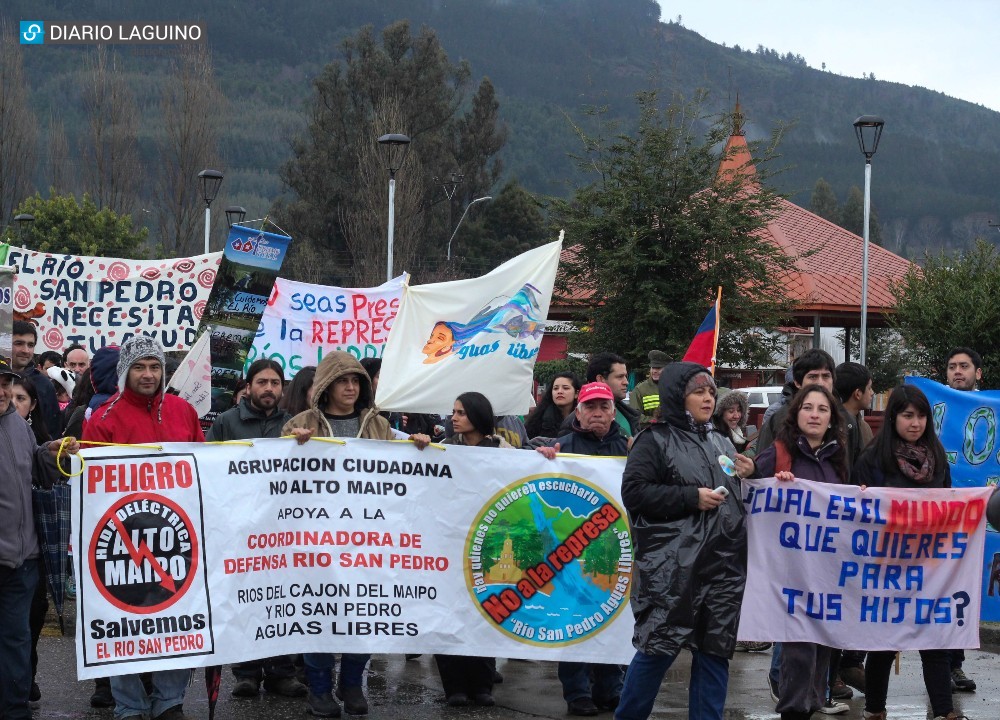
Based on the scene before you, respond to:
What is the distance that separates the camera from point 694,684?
18.7 ft

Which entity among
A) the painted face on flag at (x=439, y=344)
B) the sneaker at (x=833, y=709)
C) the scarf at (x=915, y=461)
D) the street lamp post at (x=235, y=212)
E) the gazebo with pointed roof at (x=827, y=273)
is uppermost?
the street lamp post at (x=235, y=212)

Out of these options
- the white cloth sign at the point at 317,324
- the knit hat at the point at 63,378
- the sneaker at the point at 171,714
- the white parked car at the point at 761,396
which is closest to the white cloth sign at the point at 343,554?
the sneaker at the point at 171,714

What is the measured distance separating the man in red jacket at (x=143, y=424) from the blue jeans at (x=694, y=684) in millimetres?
2217

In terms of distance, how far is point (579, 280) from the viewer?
19953mm

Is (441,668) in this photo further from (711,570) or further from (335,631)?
(711,570)

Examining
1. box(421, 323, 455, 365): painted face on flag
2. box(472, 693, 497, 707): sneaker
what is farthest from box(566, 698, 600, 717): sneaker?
box(421, 323, 455, 365): painted face on flag

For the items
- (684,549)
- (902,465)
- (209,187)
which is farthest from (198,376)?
(209,187)

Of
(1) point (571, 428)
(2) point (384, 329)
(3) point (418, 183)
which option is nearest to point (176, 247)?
(3) point (418, 183)

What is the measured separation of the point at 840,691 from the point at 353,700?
9.18 feet

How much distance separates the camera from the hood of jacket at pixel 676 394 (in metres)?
5.72

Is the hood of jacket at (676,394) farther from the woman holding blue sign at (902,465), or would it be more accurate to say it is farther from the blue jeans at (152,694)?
the blue jeans at (152,694)

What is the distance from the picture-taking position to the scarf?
672 centimetres

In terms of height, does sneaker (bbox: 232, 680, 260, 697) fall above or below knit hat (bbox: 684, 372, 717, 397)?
below

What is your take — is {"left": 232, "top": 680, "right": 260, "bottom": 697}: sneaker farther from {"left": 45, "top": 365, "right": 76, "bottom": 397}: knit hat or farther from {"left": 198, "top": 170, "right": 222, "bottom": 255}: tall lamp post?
{"left": 198, "top": 170, "right": 222, "bottom": 255}: tall lamp post
